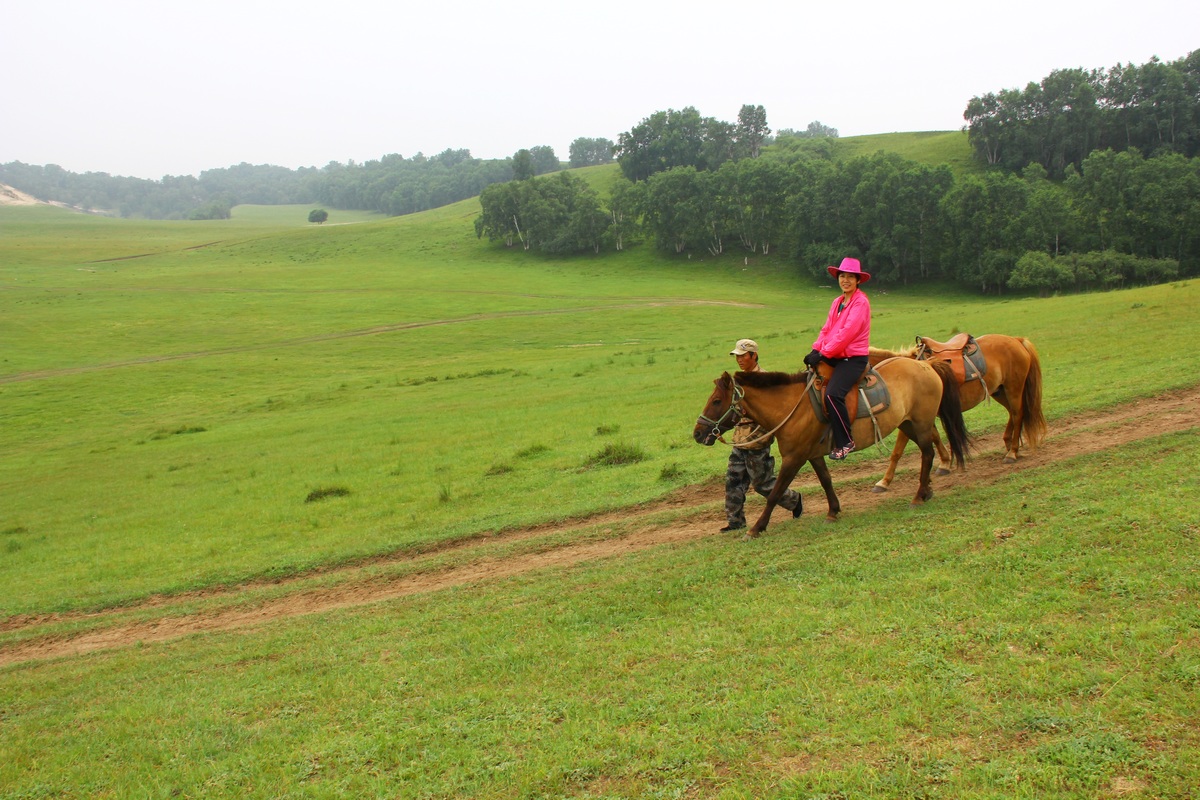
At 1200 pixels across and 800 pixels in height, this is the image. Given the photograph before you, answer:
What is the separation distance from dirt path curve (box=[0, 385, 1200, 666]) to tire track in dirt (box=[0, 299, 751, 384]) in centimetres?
3890

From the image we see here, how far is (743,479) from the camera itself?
34.7ft

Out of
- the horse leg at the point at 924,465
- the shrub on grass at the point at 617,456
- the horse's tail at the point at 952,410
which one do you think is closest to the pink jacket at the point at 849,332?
the horse leg at the point at 924,465

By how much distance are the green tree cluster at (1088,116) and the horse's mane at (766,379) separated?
9209 cm

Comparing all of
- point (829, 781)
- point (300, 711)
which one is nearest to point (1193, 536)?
point (829, 781)

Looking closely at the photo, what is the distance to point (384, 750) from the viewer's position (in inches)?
227

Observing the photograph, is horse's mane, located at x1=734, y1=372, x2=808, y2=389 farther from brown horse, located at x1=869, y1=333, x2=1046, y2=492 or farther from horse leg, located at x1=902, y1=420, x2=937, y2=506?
brown horse, located at x1=869, y1=333, x2=1046, y2=492

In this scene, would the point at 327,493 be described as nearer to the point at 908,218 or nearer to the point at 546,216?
the point at 908,218

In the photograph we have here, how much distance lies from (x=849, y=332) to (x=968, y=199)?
66.1 m

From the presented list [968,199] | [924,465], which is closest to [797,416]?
[924,465]

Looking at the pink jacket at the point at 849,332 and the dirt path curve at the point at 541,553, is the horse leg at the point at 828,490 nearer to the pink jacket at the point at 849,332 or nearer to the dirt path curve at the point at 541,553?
the dirt path curve at the point at 541,553

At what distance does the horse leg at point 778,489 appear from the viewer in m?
9.95

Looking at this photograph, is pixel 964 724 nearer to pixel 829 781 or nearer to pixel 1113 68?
pixel 829 781

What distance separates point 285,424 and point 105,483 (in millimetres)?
7023

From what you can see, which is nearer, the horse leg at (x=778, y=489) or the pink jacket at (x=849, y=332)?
the pink jacket at (x=849, y=332)
